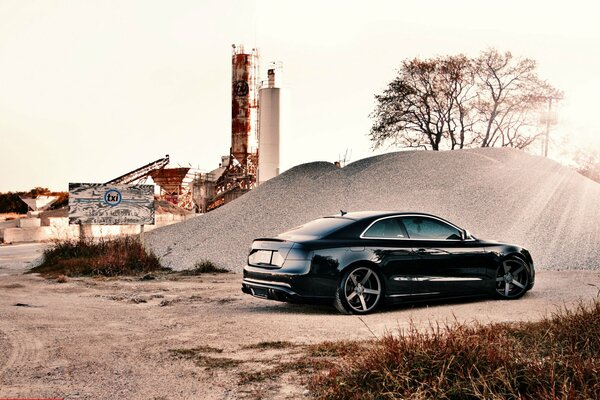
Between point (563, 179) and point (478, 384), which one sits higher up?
point (563, 179)

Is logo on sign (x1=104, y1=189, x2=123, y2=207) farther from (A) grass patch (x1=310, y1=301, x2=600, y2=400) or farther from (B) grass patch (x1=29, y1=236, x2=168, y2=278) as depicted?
(A) grass patch (x1=310, y1=301, x2=600, y2=400)

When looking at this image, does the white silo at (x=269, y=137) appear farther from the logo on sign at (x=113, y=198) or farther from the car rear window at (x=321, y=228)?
the car rear window at (x=321, y=228)

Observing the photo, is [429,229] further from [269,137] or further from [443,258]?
[269,137]

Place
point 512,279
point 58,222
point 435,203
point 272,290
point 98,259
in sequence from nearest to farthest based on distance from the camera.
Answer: point 272,290
point 512,279
point 98,259
point 435,203
point 58,222

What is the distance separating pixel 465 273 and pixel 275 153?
4275cm

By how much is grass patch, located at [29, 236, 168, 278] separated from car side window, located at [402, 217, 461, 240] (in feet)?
29.7

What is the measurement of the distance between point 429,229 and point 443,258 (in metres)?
0.51

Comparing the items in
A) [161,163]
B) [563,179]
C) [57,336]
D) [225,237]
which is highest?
[161,163]

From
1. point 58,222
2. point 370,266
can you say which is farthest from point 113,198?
point 58,222

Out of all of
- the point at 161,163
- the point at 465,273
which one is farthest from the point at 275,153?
the point at 465,273

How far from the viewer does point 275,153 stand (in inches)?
2087

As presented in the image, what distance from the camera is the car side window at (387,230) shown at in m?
10.1

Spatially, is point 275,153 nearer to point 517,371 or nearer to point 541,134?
point 541,134

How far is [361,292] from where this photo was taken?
981cm
